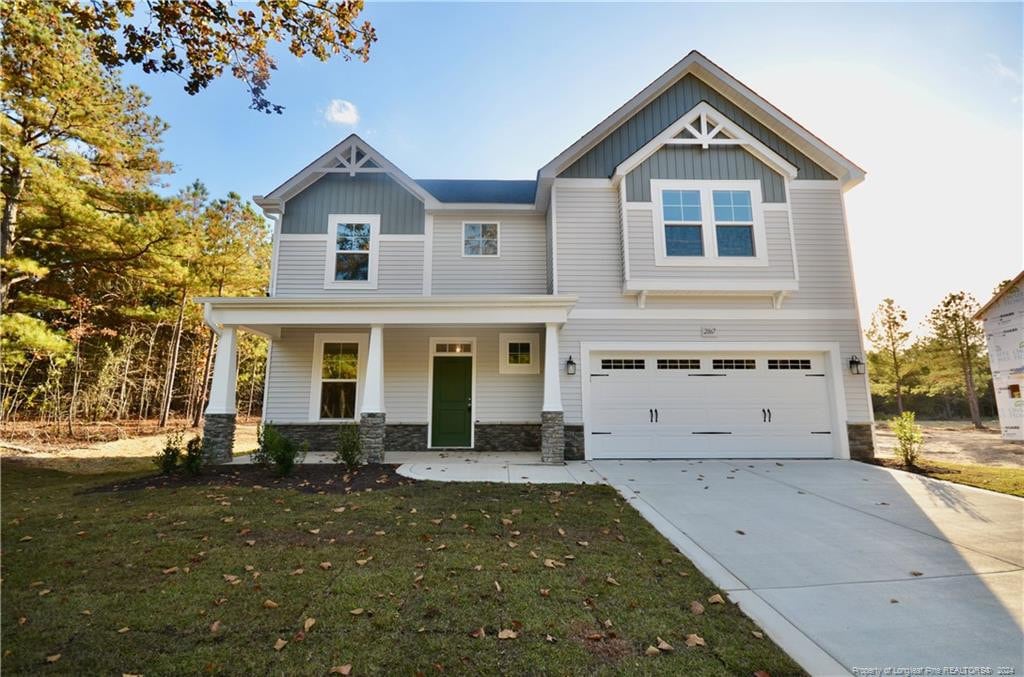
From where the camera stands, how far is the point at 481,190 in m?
11.6

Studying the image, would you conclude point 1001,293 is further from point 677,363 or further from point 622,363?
point 622,363

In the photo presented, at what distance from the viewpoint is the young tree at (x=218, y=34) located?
364 cm

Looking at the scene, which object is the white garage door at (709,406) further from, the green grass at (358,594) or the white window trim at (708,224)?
the green grass at (358,594)

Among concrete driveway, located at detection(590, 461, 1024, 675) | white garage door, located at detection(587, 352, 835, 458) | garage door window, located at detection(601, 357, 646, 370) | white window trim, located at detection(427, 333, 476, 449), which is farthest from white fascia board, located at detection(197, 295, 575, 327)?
concrete driveway, located at detection(590, 461, 1024, 675)

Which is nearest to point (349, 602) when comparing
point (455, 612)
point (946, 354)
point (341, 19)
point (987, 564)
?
point (455, 612)

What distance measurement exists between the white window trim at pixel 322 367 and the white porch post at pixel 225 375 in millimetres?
1740

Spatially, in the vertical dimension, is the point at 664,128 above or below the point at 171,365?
above

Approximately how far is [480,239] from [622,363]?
447 centimetres

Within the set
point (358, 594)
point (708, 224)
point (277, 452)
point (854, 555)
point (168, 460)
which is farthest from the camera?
point (708, 224)

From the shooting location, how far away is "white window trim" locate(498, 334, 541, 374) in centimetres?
989

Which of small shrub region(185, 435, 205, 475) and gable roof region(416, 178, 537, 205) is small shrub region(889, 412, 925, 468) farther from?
small shrub region(185, 435, 205, 475)

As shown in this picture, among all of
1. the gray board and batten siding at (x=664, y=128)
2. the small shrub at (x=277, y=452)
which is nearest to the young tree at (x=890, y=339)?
the gray board and batten siding at (x=664, y=128)

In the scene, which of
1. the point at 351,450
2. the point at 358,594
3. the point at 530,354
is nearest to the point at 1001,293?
the point at 530,354

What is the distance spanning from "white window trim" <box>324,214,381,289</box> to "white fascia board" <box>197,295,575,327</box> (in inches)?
79.3
